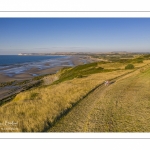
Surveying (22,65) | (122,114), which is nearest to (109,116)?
(122,114)

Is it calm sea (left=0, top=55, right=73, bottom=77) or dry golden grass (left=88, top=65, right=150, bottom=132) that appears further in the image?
calm sea (left=0, top=55, right=73, bottom=77)

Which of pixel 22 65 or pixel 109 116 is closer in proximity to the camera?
pixel 109 116

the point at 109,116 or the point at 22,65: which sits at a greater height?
the point at 22,65

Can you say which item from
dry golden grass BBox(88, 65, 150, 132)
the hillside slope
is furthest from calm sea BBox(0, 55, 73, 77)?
dry golden grass BBox(88, 65, 150, 132)

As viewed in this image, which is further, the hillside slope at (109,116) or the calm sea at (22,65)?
the calm sea at (22,65)

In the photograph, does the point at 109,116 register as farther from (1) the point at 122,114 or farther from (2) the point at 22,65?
(2) the point at 22,65

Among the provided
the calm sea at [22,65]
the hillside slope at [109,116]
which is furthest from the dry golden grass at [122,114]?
the calm sea at [22,65]

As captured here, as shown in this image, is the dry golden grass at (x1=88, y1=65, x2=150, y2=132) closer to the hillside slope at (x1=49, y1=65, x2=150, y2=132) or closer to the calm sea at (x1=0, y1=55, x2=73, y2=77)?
the hillside slope at (x1=49, y1=65, x2=150, y2=132)

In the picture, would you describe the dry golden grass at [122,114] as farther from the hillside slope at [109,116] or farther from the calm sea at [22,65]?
the calm sea at [22,65]
